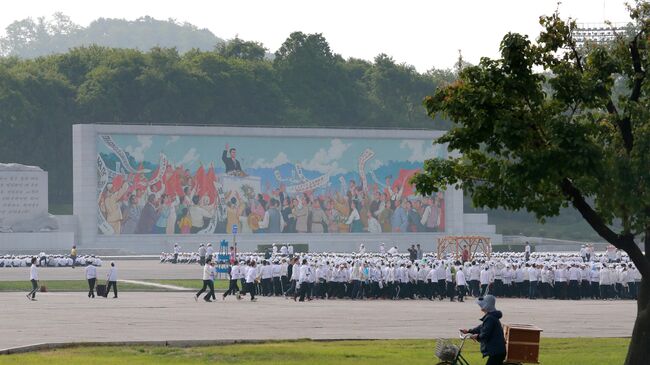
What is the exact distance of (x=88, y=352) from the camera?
71.8 feet

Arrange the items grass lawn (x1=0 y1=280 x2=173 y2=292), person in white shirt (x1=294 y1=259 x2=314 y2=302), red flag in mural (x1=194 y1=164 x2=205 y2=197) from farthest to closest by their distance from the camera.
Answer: red flag in mural (x1=194 y1=164 x2=205 y2=197), grass lawn (x1=0 y1=280 x2=173 y2=292), person in white shirt (x1=294 y1=259 x2=314 y2=302)

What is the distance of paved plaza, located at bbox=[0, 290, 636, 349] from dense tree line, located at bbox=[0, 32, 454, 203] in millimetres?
56827

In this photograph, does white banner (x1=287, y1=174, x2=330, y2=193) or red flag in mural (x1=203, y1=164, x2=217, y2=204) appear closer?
red flag in mural (x1=203, y1=164, x2=217, y2=204)

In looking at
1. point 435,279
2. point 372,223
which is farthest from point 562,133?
point 372,223

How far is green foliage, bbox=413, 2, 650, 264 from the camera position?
16.9 m

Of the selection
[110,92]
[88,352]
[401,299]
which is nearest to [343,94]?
[110,92]

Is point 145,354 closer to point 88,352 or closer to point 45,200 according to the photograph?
point 88,352

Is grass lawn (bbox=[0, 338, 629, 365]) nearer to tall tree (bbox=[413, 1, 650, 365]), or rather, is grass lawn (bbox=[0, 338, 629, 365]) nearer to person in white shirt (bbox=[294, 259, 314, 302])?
tall tree (bbox=[413, 1, 650, 365])

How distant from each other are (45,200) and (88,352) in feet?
189

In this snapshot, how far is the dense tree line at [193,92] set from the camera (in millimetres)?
97938

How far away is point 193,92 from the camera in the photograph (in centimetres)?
10081

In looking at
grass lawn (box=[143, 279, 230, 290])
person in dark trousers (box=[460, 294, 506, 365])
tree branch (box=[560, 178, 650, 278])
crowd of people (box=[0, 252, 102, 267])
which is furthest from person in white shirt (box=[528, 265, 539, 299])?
crowd of people (box=[0, 252, 102, 267])

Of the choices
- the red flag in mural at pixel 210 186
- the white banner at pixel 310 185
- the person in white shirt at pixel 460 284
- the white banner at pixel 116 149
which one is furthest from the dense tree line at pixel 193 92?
the person in white shirt at pixel 460 284

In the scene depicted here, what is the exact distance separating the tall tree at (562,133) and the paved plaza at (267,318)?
8.18 metres
